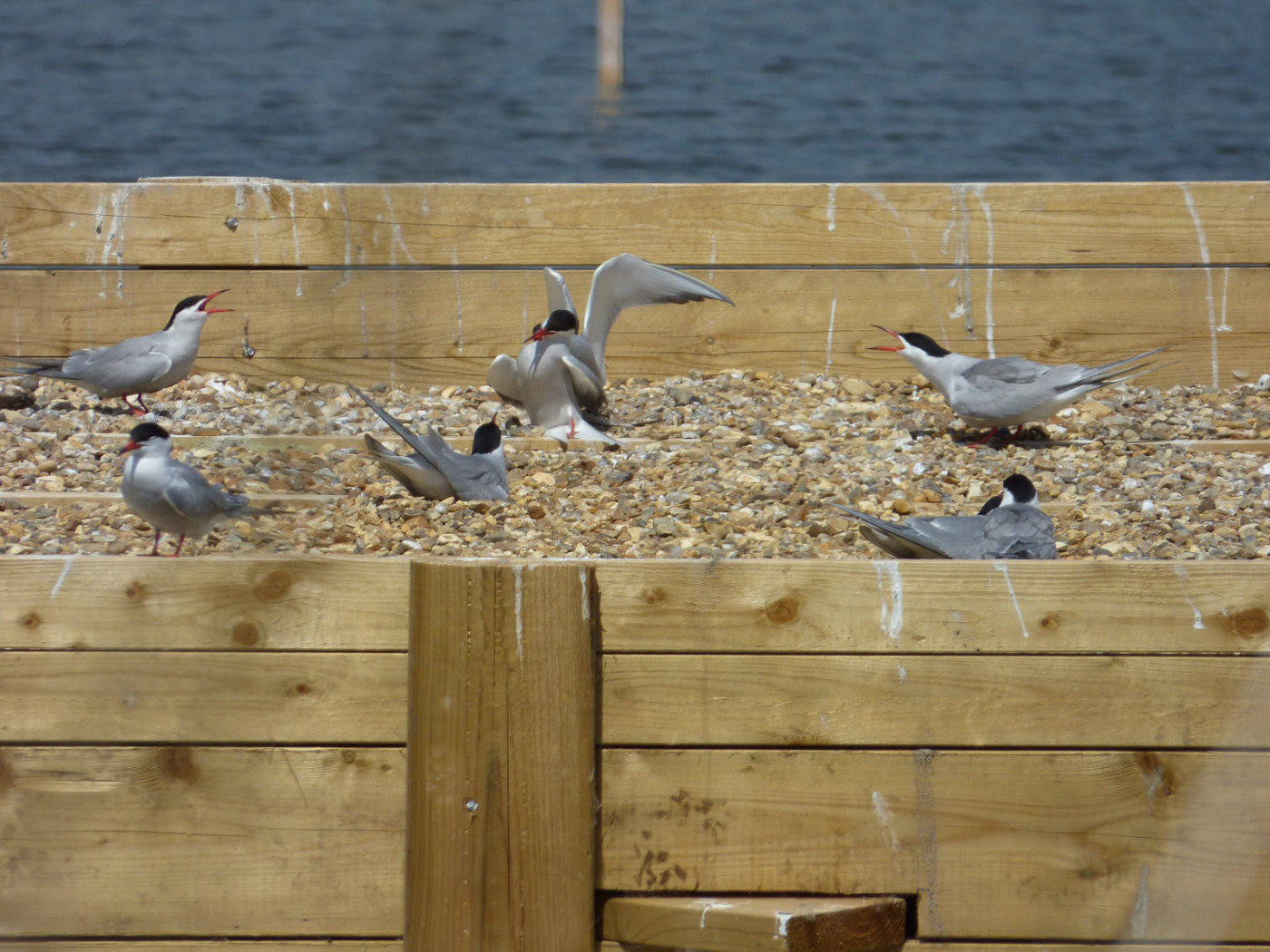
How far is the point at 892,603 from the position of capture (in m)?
1.88

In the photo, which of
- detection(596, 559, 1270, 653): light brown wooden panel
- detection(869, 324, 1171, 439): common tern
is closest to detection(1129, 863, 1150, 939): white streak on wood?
detection(596, 559, 1270, 653): light brown wooden panel

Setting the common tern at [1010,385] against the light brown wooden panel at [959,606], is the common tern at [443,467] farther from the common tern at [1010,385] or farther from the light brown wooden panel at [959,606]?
the common tern at [1010,385]

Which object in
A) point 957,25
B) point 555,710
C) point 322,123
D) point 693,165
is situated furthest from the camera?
point 957,25

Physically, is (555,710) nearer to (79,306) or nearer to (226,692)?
(226,692)

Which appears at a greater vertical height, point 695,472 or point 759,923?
point 695,472

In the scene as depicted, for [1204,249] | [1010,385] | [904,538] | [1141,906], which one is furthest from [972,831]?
[1204,249]

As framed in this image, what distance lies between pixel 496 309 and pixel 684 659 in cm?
215

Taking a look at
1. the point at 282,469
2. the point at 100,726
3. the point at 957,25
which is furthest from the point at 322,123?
the point at 957,25

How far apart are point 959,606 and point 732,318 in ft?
6.74

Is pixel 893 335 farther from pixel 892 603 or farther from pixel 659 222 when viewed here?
pixel 892 603

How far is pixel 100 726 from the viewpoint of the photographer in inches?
Result: 73.8

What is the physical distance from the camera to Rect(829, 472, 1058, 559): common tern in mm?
2350

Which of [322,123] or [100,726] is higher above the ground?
[322,123]

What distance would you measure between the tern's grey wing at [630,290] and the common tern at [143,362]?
1.02 metres
